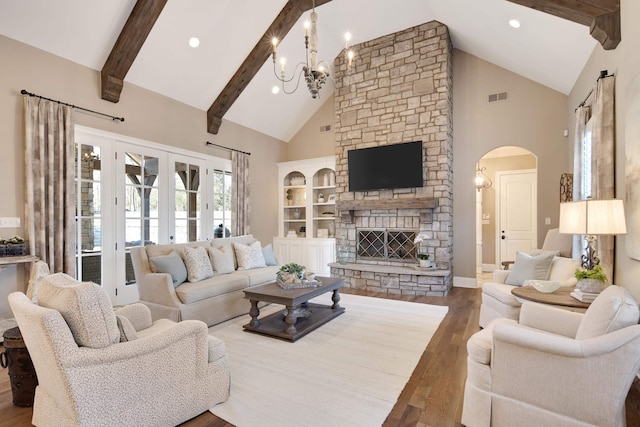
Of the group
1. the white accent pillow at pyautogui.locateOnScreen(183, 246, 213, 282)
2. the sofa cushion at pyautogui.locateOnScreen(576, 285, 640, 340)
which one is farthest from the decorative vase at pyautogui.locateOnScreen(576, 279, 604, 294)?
the white accent pillow at pyautogui.locateOnScreen(183, 246, 213, 282)

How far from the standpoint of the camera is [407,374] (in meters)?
2.68

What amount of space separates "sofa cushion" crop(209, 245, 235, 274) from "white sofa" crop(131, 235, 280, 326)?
4 centimetres

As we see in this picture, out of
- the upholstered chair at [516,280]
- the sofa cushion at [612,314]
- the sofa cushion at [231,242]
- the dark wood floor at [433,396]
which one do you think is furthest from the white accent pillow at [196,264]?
the sofa cushion at [612,314]

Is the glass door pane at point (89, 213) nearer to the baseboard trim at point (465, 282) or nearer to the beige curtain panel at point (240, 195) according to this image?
the beige curtain panel at point (240, 195)

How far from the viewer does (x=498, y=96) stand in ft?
18.6

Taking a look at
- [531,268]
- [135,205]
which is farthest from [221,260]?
[531,268]

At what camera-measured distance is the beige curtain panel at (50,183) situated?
3.84 meters

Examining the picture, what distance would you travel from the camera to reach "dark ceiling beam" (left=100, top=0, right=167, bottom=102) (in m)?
4.08

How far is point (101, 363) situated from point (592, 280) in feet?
10.9

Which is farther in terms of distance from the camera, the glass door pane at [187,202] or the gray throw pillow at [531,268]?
the glass door pane at [187,202]

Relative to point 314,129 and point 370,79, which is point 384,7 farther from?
point 314,129

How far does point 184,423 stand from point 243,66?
5308 mm

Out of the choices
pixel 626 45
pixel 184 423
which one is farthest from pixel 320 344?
pixel 626 45

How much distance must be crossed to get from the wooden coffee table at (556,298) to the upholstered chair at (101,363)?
8.14 ft
